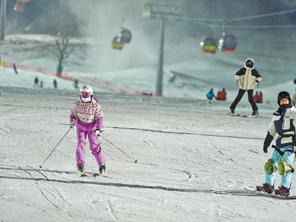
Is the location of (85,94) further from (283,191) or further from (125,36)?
(125,36)

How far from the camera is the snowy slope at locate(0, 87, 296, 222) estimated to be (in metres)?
6.63

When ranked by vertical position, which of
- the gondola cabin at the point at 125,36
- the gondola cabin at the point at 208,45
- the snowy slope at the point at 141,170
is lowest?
the snowy slope at the point at 141,170

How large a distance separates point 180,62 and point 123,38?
3794 centimetres

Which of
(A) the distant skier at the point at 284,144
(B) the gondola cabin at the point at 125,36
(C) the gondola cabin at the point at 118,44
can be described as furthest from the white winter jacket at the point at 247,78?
(C) the gondola cabin at the point at 118,44

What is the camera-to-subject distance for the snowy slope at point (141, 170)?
663 cm

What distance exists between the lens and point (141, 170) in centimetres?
918

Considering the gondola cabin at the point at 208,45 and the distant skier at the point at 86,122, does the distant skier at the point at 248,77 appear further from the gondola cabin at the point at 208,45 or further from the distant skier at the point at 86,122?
the gondola cabin at the point at 208,45

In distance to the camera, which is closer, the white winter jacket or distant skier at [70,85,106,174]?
distant skier at [70,85,106,174]

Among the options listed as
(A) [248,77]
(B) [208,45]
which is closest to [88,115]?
(A) [248,77]

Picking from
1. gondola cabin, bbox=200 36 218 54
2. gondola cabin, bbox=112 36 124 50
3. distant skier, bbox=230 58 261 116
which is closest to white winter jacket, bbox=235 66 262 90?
distant skier, bbox=230 58 261 116

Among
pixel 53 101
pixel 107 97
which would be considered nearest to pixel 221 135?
pixel 53 101

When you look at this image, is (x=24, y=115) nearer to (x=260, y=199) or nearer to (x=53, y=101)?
(x=53, y=101)

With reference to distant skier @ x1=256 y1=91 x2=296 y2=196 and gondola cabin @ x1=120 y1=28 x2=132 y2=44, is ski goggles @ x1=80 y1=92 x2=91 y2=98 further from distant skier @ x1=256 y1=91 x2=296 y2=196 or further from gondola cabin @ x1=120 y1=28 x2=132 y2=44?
gondola cabin @ x1=120 y1=28 x2=132 y2=44

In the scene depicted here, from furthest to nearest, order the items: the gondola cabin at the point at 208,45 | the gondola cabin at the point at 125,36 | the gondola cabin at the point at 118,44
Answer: the gondola cabin at the point at 118,44 < the gondola cabin at the point at 125,36 < the gondola cabin at the point at 208,45
